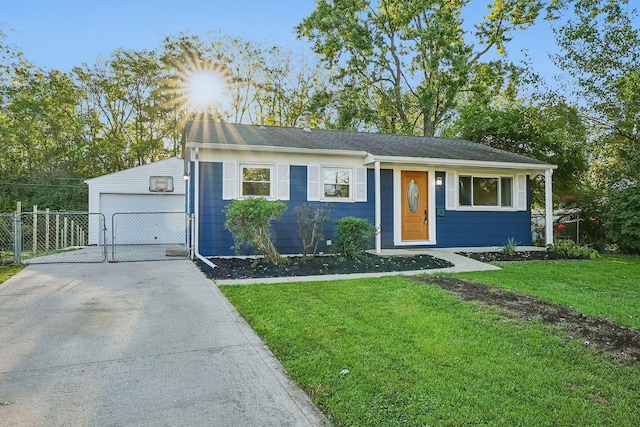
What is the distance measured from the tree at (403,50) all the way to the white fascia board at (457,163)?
30.8ft

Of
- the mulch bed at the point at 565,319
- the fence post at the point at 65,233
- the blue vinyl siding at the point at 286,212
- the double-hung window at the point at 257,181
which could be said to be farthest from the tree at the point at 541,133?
the fence post at the point at 65,233

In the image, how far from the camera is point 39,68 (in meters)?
21.2

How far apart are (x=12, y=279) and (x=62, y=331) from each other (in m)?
3.61

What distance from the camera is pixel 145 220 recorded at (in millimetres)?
15133

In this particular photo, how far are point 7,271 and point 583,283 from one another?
9822mm

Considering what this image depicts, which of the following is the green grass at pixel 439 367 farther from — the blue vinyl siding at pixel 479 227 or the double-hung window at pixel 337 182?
the blue vinyl siding at pixel 479 227

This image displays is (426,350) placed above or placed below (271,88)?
below

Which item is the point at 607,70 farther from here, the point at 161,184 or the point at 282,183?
the point at 161,184

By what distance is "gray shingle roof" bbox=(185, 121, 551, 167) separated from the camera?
9453 mm

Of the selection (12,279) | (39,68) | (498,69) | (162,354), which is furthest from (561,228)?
(39,68)

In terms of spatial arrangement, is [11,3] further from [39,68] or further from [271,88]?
[271,88]

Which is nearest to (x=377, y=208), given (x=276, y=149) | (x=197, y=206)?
(x=276, y=149)

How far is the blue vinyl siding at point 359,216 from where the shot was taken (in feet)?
29.5

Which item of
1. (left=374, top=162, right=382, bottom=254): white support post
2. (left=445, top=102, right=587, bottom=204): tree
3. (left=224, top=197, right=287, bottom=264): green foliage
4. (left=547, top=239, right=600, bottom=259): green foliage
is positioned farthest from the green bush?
(left=445, top=102, right=587, bottom=204): tree
